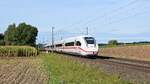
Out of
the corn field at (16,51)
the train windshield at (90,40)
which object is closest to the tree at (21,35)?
the corn field at (16,51)

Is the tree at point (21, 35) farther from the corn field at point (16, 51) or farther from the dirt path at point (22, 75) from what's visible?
the dirt path at point (22, 75)

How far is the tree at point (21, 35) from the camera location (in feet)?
504

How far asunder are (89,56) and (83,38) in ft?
7.53

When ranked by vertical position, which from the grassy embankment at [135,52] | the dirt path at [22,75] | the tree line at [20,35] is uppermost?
the tree line at [20,35]

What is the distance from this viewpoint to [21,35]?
6235 inches

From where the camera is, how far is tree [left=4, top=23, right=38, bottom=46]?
504 ft

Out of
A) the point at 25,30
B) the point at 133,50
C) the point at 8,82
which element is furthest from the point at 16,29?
the point at 8,82

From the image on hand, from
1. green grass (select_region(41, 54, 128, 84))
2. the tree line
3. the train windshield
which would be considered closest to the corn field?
the train windshield

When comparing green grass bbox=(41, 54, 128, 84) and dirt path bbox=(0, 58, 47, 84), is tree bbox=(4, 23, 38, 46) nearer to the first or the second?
dirt path bbox=(0, 58, 47, 84)

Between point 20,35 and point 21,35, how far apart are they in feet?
1.36

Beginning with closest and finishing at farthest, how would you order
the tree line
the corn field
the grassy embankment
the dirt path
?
1. the dirt path
2. the grassy embankment
3. the corn field
4. the tree line

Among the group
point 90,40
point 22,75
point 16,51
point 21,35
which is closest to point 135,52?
point 90,40

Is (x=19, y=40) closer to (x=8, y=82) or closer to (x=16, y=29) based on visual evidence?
(x=16, y=29)

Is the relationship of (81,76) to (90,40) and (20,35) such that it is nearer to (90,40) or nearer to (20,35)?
(90,40)
